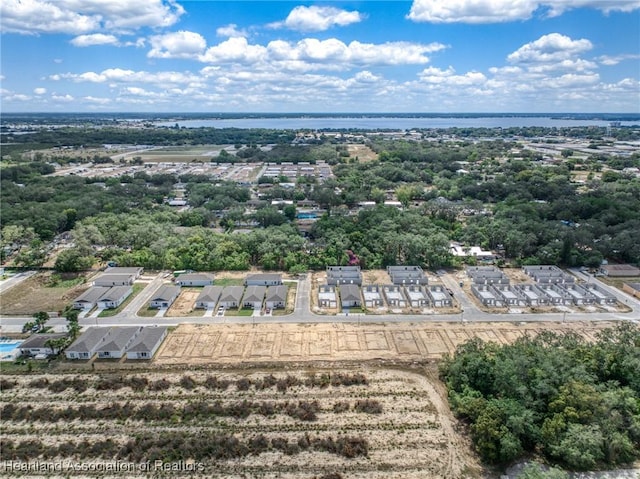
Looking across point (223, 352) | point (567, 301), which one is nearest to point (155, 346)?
point (223, 352)

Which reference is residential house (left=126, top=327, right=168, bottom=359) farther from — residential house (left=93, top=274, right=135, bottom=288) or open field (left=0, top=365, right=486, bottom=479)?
residential house (left=93, top=274, right=135, bottom=288)

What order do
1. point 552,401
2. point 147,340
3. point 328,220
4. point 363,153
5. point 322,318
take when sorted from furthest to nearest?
point 363,153 < point 328,220 < point 322,318 < point 147,340 < point 552,401

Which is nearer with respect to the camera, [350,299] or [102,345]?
[102,345]

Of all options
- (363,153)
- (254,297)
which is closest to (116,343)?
(254,297)

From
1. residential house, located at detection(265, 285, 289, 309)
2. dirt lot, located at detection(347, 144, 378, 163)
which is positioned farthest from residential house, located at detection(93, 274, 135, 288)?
dirt lot, located at detection(347, 144, 378, 163)

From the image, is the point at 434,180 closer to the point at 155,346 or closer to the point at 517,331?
the point at 517,331

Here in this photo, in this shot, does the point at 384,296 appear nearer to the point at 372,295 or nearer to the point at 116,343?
the point at 372,295

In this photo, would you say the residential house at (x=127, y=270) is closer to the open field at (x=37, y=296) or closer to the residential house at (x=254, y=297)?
the open field at (x=37, y=296)
